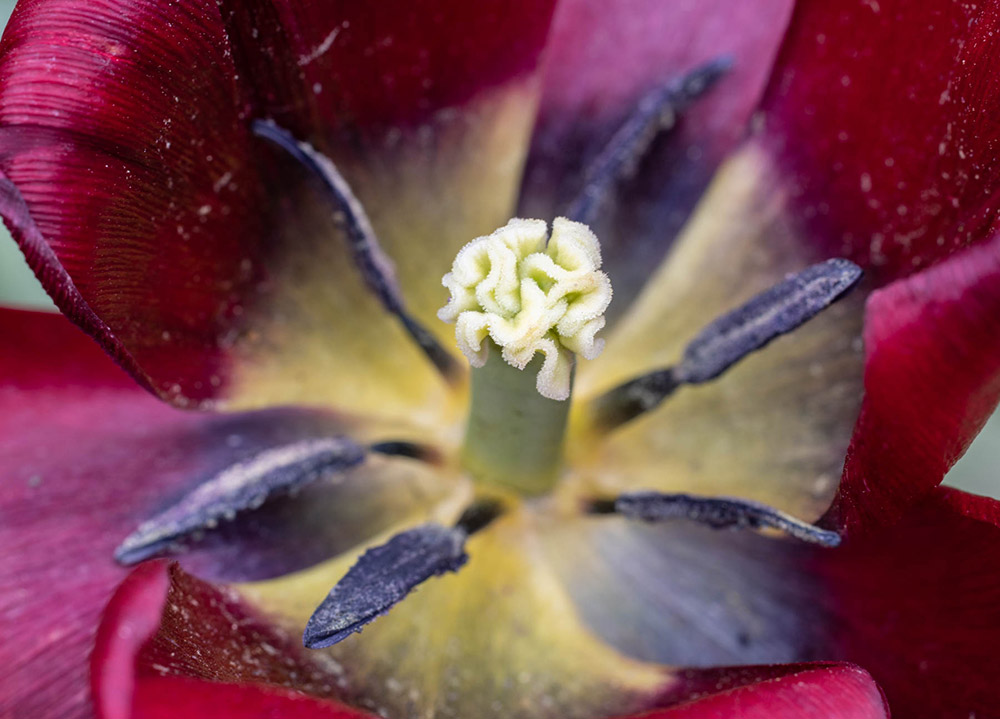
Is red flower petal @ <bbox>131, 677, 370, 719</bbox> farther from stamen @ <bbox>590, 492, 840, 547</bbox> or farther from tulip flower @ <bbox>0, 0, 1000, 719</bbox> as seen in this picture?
stamen @ <bbox>590, 492, 840, 547</bbox>

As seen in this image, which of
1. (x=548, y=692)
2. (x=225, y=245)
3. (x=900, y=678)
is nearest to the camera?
(x=900, y=678)

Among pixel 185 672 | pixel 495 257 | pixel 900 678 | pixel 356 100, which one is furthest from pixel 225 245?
pixel 900 678

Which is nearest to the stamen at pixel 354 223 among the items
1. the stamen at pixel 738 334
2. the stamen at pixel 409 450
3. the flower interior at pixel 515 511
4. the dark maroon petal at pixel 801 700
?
the flower interior at pixel 515 511

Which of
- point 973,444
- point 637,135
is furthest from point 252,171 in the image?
point 973,444

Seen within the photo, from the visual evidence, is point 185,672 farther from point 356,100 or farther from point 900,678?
point 356,100

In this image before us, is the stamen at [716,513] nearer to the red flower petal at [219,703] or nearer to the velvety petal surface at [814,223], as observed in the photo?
the velvety petal surface at [814,223]

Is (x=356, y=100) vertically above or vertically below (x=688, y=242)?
above

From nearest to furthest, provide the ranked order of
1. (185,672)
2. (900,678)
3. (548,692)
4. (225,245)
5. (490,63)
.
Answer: (185,672) → (900,678) → (548,692) → (225,245) → (490,63)
